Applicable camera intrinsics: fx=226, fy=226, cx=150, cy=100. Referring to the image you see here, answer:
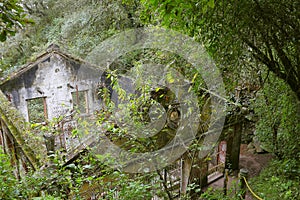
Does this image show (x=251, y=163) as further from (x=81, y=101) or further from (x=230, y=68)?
(x=81, y=101)

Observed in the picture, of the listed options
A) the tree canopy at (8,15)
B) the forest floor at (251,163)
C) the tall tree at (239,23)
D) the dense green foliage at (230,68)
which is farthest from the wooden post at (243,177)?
the tree canopy at (8,15)

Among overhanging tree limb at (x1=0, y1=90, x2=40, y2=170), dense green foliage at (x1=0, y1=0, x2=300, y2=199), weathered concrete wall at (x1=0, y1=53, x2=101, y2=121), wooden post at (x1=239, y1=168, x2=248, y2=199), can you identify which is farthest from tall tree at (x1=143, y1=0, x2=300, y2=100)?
weathered concrete wall at (x1=0, y1=53, x2=101, y2=121)

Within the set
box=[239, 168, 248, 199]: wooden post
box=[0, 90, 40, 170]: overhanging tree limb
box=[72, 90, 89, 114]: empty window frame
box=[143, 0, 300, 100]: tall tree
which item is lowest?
box=[239, 168, 248, 199]: wooden post

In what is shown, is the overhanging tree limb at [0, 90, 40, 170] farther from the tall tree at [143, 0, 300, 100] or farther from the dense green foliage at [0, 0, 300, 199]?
the tall tree at [143, 0, 300, 100]

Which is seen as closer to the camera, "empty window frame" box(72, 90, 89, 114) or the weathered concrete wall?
the weathered concrete wall

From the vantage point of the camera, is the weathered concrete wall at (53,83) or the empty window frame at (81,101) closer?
the weathered concrete wall at (53,83)

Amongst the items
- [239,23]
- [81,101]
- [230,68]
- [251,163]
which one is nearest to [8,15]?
[239,23]

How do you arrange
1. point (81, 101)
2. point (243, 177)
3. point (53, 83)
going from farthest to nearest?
point (81, 101) → point (53, 83) → point (243, 177)

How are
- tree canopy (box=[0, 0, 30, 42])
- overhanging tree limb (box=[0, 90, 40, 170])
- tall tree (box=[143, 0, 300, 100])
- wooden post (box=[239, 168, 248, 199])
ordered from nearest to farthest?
1. tree canopy (box=[0, 0, 30, 42])
2. tall tree (box=[143, 0, 300, 100])
3. overhanging tree limb (box=[0, 90, 40, 170])
4. wooden post (box=[239, 168, 248, 199])

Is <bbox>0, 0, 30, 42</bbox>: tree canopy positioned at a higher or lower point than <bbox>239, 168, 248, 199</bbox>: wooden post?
higher

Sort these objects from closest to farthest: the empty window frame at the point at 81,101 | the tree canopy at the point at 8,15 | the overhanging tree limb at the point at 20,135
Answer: the tree canopy at the point at 8,15 → the overhanging tree limb at the point at 20,135 → the empty window frame at the point at 81,101

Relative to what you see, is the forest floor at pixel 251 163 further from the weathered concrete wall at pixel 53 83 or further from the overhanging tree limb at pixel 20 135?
the overhanging tree limb at pixel 20 135

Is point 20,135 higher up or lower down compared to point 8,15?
lower down

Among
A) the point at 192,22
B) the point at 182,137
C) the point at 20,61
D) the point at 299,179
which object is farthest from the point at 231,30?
the point at 20,61
